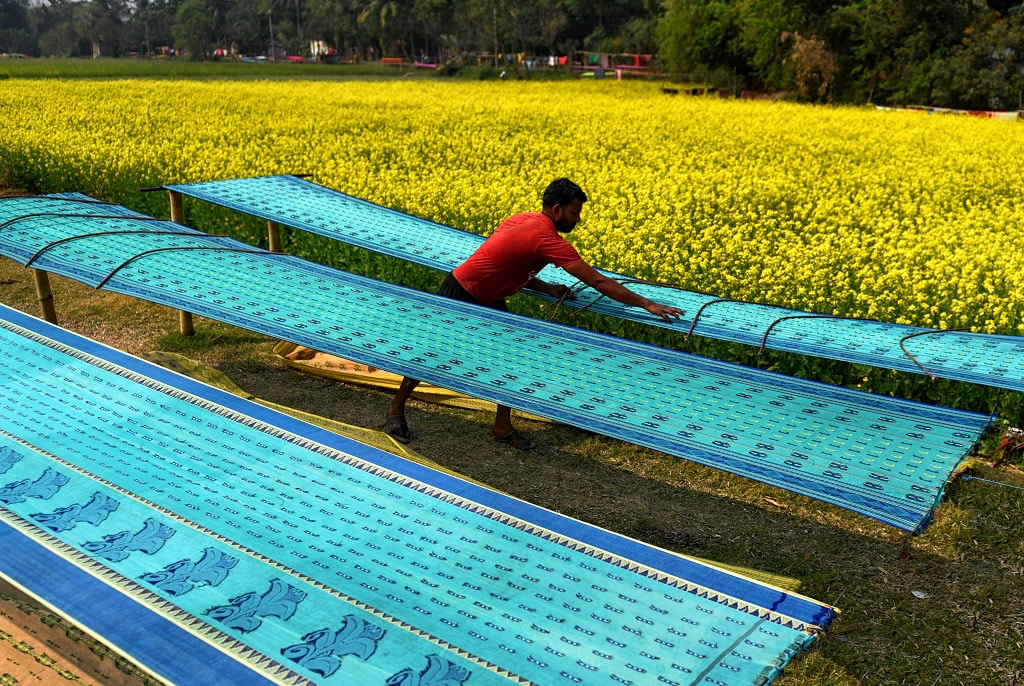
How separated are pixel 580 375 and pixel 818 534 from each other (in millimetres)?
1398

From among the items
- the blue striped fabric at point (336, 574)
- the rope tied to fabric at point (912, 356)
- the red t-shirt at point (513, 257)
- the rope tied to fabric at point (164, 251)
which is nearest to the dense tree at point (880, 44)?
the rope tied to fabric at point (912, 356)

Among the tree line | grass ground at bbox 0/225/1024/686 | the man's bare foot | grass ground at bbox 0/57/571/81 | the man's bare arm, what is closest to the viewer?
grass ground at bbox 0/225/1024/686

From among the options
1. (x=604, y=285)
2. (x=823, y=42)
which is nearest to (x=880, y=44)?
(x=823, y=42)

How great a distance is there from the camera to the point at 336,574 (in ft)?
8.77

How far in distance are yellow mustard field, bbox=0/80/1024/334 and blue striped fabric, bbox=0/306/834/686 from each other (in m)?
3.79

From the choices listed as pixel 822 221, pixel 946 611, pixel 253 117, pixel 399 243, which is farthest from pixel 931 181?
pixel 253 117

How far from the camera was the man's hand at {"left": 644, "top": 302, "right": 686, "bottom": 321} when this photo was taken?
15.3 feet

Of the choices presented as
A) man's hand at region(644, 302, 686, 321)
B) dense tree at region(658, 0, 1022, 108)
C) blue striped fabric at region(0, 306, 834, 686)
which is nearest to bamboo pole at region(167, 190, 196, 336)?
blue striped fabric at region(0, 306, 834, 686)

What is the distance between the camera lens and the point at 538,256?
189 inches

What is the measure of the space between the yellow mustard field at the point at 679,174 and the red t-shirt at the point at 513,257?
208 centimetres

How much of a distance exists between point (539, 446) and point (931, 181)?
7538 mm

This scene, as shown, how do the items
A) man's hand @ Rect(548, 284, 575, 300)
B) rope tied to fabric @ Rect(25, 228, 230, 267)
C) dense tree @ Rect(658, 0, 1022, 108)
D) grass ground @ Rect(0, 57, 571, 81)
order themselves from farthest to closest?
1. grass ground @ Rect(0, 57, 571, 81)
2. dense tree @ Rect(658, 0, 1022, 108)
3. rope tied to fabric @ Rect(25, 228, 230, 267)
4. man's hand @ Rect(548, 284, 575, 300)

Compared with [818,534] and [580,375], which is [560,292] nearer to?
[580,375]

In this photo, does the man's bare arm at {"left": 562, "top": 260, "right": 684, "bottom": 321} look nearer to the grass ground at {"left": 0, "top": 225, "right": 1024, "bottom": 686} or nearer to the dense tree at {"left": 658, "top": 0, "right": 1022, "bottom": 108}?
the grass ground at {"left": 0, "top": 225, "right": 1024, "bottom": 686}
